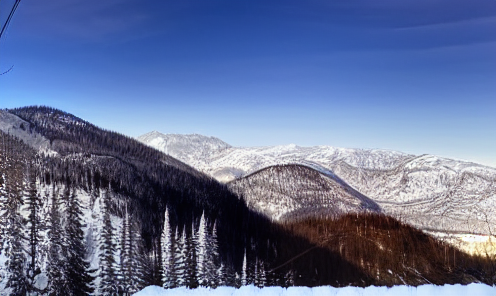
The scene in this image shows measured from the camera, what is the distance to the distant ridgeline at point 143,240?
11242 mm

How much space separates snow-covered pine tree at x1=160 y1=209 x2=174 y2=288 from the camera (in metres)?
11.5

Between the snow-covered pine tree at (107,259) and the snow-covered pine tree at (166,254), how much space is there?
1430mm

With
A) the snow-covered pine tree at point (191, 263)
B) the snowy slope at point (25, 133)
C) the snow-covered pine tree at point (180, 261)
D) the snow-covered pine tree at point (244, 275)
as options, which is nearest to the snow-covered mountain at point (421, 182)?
the snowy slope at point (25, 133)

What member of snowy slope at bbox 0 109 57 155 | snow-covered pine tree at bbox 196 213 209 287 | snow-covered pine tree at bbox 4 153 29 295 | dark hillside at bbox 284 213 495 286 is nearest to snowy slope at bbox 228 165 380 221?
dark hillside at bbox 284 213 495 286

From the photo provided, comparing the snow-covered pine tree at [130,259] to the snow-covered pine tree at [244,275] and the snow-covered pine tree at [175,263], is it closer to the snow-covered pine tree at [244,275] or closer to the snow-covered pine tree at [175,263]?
the snow-covered pine tree at [175,263]

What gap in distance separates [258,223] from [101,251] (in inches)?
277

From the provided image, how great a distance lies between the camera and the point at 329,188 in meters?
51.8

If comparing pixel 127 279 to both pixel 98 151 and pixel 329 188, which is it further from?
pixel 329 188

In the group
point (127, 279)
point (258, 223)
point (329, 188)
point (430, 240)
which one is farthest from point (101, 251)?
point (329, 188)

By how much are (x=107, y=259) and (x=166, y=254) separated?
5.77 ft

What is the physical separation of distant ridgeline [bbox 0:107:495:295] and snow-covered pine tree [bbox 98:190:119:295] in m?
0.03

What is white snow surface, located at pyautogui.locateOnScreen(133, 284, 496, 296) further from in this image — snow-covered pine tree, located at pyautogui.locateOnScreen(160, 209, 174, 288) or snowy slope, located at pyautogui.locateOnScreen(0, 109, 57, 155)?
snowy slope, located at pyautogui.locateOnScreen(0, 109, 57, 155)

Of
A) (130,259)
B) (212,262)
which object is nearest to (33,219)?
(130,259)

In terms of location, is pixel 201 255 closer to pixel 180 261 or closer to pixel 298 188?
pixel 180 261
